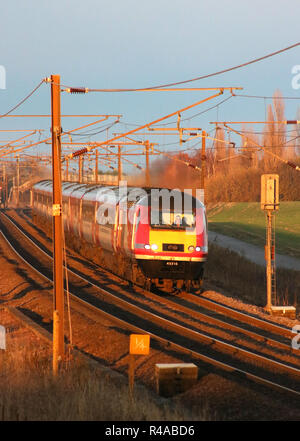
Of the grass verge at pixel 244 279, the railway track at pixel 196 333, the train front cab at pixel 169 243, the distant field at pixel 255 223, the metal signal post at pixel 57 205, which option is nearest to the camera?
the railway track at pixel 196 333

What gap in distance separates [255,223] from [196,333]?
50473 mm

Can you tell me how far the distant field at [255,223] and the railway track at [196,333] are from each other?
27.5m

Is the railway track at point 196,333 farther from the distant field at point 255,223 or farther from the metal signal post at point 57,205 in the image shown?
the distant field at point 255,223

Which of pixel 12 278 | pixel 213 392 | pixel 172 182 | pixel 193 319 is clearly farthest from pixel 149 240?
pixel 172 182

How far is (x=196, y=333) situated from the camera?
54.4 feet

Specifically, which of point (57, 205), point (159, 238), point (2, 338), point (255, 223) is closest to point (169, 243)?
point (159, 238)

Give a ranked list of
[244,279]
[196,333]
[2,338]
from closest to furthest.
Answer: [2,338] → [196,333] → [244,279]

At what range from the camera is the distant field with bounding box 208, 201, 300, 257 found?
53.4 metres

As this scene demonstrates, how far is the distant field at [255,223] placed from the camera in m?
53.4

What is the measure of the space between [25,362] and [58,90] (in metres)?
5.62

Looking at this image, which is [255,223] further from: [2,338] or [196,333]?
[2,338]

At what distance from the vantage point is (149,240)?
21438 mm

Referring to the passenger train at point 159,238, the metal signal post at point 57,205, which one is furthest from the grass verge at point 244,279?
the metal signal post at point 57,205
